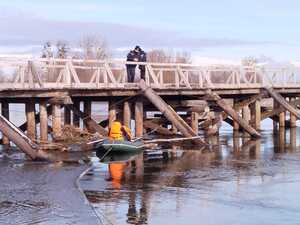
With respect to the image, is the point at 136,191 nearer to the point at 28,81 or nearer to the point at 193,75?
the point at 28,81

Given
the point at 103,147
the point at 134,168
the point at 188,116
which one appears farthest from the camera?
the point at 188,116

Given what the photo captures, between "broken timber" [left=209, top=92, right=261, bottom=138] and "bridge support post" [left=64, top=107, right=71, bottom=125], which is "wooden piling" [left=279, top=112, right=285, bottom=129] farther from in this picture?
"bridge support post" [left=64, top=107, right=71, bottom=125]

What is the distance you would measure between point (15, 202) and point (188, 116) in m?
21.6

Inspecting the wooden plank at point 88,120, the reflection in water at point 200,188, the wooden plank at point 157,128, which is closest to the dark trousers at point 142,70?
the wooden plank at point 88,120

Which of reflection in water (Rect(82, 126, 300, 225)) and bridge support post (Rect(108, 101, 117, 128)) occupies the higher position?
bridge support post (Rect(108, 101, 117, 128))

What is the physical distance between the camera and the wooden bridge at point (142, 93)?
2686cm

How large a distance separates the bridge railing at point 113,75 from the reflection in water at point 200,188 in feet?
12.7

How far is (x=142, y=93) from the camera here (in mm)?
29828

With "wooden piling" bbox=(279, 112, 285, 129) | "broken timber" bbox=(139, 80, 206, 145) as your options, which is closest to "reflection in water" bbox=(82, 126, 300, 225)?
"broken timber" bbox=(139, 80, 206, 145)

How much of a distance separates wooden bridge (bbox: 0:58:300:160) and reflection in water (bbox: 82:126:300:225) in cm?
350

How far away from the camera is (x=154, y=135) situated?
34.6 metres

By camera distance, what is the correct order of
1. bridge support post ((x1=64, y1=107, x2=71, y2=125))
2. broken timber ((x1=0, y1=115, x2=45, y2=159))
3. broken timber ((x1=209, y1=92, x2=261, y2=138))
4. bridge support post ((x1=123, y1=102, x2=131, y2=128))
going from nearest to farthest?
broken timber ((x1=0, y1=115, x2=45, y2=159)) < bridge support post ((x1=123, y1=102, x2=131, y2=128)) < bridge support post ((x1=64, y1=107, x2=71, y2=125)) < broken timber ((x1=209, y1=92, x2=261, y2=138))

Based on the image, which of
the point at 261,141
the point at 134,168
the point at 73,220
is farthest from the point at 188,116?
the point at 73,220

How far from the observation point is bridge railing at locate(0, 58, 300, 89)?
25984 millimetres
